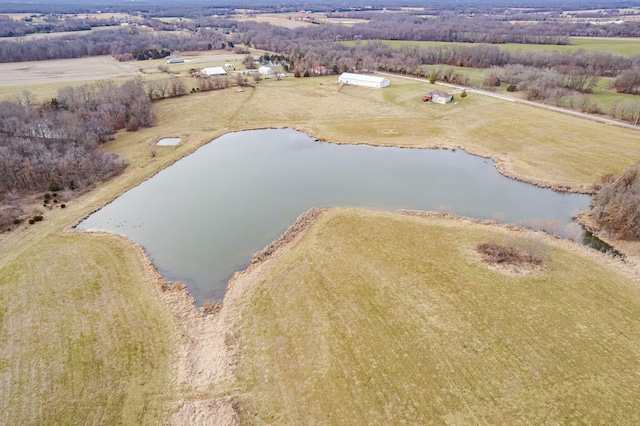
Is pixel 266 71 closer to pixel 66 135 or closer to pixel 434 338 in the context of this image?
pixel 66 135

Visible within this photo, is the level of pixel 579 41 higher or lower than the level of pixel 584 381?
higher

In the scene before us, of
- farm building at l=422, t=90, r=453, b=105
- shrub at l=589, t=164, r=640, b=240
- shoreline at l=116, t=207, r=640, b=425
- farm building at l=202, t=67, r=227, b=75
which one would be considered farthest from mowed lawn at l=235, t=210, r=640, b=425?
farm building at l=202, t=67, r=227, b=75

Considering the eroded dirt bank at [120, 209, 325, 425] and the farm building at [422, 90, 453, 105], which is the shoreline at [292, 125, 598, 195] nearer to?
the farm building at [422, 90, 453, 105]

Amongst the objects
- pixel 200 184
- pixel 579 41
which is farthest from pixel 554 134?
pixel 579 41

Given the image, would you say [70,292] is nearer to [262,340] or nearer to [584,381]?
[262,340]

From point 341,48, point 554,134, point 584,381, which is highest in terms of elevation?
point 341,48
